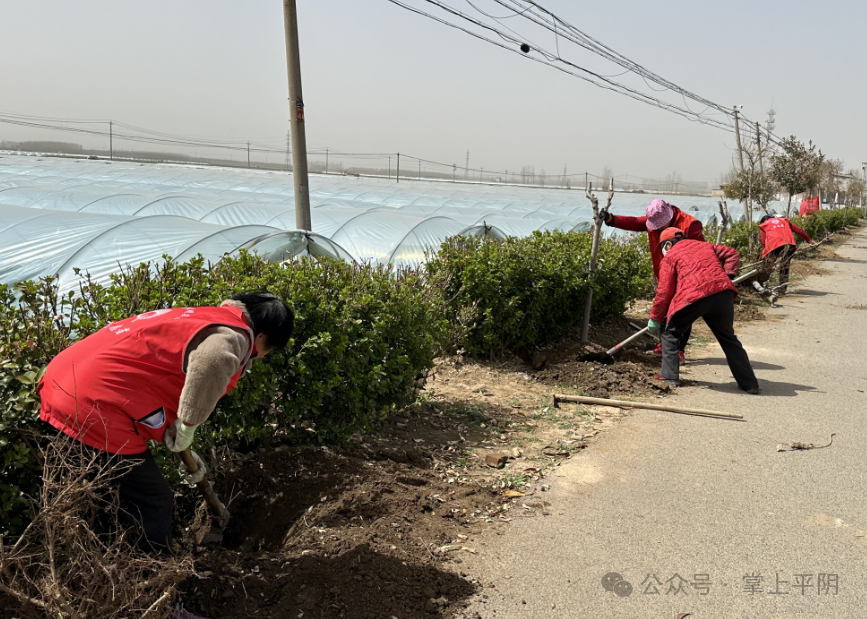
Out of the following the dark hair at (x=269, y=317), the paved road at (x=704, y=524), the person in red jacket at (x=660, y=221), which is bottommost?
the paved road at (x=704, y=524)

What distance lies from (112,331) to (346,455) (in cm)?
227

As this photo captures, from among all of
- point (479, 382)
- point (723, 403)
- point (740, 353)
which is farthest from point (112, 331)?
point (740, 353)

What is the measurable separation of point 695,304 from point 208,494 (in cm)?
520

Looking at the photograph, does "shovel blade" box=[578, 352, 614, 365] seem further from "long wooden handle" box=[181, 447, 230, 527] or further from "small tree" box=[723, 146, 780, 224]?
"small tree" box=[723, 146, 780, 224]

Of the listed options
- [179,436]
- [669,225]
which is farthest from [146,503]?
[669,225]

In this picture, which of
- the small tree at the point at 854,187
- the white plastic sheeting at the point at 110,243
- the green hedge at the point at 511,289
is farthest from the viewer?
the small tree at the point at 854,187

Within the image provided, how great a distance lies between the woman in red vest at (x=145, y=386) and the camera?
2660 mm

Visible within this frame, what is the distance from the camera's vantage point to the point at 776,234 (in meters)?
14.0

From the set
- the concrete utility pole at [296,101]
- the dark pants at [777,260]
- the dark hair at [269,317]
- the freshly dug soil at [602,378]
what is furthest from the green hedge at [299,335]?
the dark pants at [777,260]

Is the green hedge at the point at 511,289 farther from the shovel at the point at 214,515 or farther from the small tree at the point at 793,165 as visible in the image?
the small tree at the point at 793,165

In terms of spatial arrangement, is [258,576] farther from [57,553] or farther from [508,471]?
[508,471]

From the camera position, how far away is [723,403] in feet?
22.1

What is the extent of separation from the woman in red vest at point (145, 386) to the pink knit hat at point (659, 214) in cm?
642

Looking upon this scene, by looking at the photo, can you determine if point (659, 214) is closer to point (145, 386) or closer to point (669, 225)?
point (669, 225)
